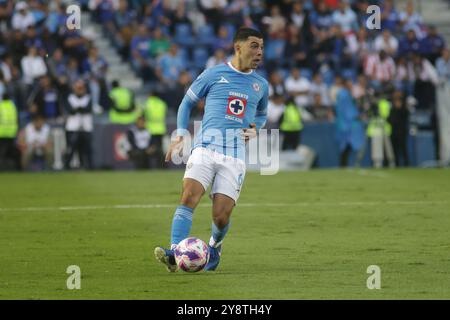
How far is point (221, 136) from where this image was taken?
10.6 metres

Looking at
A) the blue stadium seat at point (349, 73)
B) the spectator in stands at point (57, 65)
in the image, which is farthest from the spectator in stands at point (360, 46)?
the spectator in stands at point (57, 65)

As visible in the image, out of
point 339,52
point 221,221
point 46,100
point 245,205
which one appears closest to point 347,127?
point 339,52

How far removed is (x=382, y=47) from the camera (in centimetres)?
3083

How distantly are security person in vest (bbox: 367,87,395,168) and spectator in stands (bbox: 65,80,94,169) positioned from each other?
666cm

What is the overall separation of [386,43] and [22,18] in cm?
952

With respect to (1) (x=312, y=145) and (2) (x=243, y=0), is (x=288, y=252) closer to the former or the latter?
(1) (x=312, y=145)

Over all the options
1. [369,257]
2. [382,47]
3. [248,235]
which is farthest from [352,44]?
[369,257]

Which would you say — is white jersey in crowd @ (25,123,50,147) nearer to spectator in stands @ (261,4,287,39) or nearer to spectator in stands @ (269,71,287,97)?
spectator in stands @ (269,71,287,97)

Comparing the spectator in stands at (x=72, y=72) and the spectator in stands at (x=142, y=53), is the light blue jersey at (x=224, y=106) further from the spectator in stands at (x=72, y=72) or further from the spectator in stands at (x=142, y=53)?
the spectator in stands at (x=142, y=53)

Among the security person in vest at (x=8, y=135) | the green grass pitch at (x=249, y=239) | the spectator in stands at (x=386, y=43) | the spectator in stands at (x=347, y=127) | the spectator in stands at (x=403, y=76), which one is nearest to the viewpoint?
the green grass pitch at (x=249, y=239)

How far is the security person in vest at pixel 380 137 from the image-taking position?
2769 cm

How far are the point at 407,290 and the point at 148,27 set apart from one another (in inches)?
862

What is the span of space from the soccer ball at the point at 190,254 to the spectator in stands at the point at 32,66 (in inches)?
720

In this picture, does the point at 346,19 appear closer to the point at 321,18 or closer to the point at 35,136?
the point at 321,18
